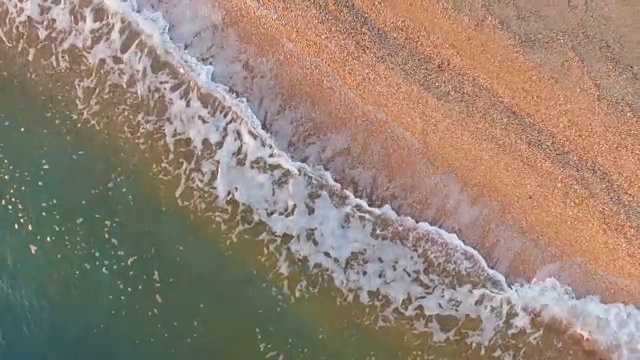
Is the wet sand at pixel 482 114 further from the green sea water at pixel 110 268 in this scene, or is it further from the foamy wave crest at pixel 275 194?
the green sea water at pixel 110 268

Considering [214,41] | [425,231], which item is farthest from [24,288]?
[425,231]

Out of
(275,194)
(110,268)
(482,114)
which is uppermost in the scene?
(482,114)

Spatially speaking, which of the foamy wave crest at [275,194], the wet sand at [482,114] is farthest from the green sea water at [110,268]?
the wet sand at [482,114]

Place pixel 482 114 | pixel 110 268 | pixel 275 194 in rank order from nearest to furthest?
pixel 482 114
pixel 275 194
pixel 110 268

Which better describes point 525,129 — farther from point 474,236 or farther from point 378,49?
point 378,49

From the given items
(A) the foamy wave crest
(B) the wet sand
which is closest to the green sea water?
(A) the foamy wave crest

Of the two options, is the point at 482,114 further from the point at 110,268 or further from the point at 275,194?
the point at 110,268

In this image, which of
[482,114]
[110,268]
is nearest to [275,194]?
[110,268]
